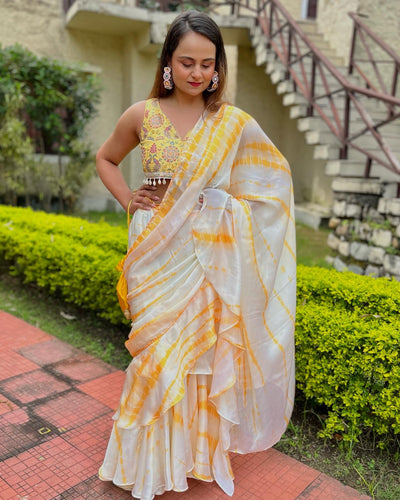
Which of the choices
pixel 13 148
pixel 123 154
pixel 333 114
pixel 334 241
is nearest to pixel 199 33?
pixel 123 154

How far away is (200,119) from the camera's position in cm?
201

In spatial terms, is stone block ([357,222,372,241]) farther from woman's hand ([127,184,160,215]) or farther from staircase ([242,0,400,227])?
woman's hand ([127,184,160,215])

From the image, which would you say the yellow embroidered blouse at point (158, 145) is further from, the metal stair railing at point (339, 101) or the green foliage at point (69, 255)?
the metal stair railing at point (339, 101)

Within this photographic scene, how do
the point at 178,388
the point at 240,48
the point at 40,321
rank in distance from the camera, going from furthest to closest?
the point at 240,48
the point at 40,321
the point at 178,388

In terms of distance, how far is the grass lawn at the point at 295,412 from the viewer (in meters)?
2.39

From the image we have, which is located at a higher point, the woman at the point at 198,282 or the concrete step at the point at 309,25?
the concrete step at the point at 309,25

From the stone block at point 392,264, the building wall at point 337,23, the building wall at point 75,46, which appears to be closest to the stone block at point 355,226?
the stone block at point 392,264

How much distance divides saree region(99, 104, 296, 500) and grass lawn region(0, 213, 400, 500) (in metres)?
0.64

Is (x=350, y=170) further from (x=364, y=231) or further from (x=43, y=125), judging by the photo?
(x=43, y=125)

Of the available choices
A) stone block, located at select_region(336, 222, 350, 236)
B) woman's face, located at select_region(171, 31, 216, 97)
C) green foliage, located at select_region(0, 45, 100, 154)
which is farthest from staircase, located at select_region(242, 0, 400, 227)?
woman's face, located at select_region(171, 31, 216, 97)

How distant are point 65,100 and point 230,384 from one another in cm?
715

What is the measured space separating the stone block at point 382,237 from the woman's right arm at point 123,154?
370 centimetres

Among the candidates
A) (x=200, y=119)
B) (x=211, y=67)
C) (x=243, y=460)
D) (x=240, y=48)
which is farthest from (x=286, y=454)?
(x=240, y=48)

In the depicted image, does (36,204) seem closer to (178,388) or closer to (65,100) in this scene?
→ (65,100)
